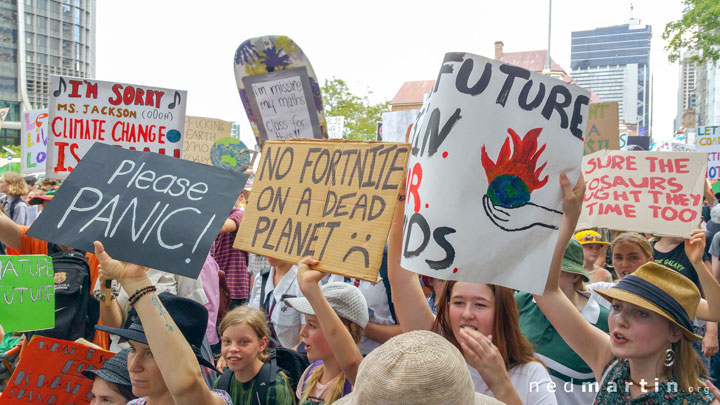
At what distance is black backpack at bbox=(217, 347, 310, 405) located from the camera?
3.54 metres

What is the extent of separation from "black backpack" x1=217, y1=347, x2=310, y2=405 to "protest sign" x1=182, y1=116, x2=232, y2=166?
8004 millimetres

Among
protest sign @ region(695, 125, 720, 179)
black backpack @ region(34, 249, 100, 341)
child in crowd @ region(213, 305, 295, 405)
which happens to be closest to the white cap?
child in crowd @ region(213, 305, 295, 405)

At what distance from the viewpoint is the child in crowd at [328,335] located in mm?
2904

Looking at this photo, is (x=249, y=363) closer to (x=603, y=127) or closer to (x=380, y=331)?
(x=380, y=331)

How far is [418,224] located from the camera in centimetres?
273

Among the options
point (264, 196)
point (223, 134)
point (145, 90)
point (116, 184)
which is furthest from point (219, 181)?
point (223, 134)

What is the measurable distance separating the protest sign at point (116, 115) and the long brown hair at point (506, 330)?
3.38 m

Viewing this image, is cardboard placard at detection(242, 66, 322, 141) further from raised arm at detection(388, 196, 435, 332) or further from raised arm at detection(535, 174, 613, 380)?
raised arm at detection(535, 174, 613, 380)

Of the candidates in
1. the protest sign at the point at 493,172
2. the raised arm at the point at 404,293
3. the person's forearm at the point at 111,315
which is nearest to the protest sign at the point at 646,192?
the raised arm at the point at 404,293

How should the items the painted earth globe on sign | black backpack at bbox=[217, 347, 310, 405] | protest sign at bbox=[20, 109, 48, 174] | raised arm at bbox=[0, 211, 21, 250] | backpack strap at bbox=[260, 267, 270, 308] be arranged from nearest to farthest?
→ black backpack at bbox=[217, 347, 310, 405] → raised arm at bbox=[0, 211, 21, 250] → backpack strap at bbox=[260, 267, 270, 308] → protest sign at bbox=[20, 109, 48, 174] → the painted earth globe on sign

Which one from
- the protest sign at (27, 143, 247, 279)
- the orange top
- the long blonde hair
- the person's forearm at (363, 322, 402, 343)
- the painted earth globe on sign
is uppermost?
the painted earth globe on sign

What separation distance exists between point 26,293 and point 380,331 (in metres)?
2.00

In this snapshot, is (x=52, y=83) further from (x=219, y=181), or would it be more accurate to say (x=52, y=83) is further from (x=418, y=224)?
(x=418, y=224)

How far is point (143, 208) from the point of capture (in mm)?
3236
